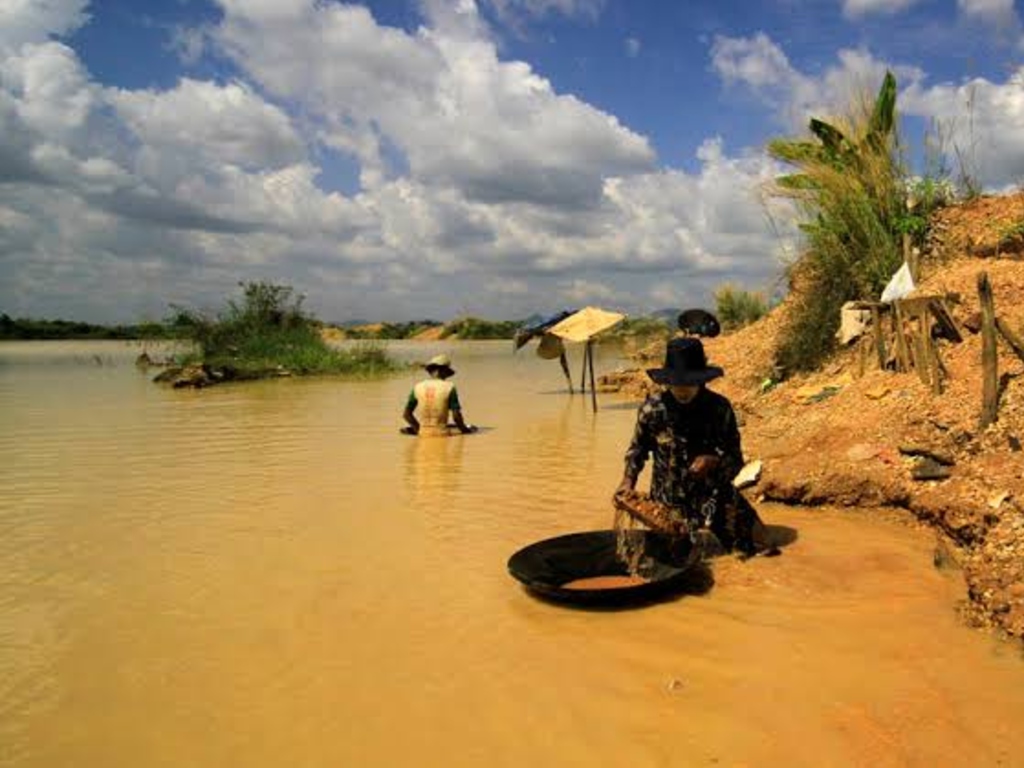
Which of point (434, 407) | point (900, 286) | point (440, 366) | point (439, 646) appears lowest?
point (439, 646)

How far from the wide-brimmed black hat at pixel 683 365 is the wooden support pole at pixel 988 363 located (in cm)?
212

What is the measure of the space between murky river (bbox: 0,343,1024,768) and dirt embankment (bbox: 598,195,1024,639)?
0.22 metres

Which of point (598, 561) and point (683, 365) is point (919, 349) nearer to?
point (683, 365)

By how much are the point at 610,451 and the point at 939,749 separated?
19.5ft

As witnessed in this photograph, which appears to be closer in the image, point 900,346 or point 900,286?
point 900,346

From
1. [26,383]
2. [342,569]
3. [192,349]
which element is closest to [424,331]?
[192,349]

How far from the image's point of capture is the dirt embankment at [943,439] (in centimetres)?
386

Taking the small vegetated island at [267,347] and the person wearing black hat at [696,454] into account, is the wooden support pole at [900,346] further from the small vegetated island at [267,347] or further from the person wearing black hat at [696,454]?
the small vegetated island at [267,347]

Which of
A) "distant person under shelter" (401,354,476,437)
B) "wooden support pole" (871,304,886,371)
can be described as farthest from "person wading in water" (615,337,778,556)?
"distant person under shelter" (401,354,476,437)

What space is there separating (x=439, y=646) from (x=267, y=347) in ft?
58.1

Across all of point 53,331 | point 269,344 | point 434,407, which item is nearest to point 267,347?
point 269,344

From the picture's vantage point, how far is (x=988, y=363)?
4.99 metres

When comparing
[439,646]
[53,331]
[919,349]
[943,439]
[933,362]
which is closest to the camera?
[439,646]

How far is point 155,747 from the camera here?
2631 mm
